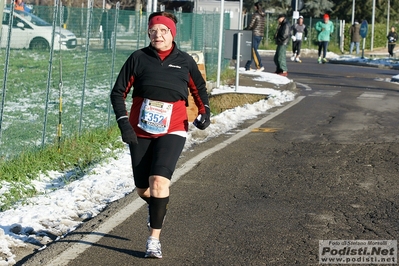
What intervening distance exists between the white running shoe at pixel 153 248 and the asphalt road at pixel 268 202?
5 centimetres

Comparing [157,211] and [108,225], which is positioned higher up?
[157,211]

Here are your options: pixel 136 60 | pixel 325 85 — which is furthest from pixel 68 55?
pixel 325 85

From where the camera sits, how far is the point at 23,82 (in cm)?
1285

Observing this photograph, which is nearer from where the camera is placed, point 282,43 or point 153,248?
point 153,248

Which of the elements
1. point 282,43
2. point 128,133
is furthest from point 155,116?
point 282,43

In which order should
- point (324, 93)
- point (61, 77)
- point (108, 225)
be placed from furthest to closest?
point (324, 93) → point (61, 77) → point (108, 225)

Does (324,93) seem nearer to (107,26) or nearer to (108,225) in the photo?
(107,26)

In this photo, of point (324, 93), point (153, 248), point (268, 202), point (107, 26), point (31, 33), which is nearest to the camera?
point (153, 248)

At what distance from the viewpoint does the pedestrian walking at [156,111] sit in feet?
20.8

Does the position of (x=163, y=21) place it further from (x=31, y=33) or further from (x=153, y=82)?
(x=31, y=33)

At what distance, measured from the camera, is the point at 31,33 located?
11711 mm

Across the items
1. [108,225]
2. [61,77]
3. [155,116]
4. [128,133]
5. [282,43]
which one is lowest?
[108,225]

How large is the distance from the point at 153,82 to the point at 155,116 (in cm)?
26

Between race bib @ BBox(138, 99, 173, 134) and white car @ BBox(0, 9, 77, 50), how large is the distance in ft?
16.3
